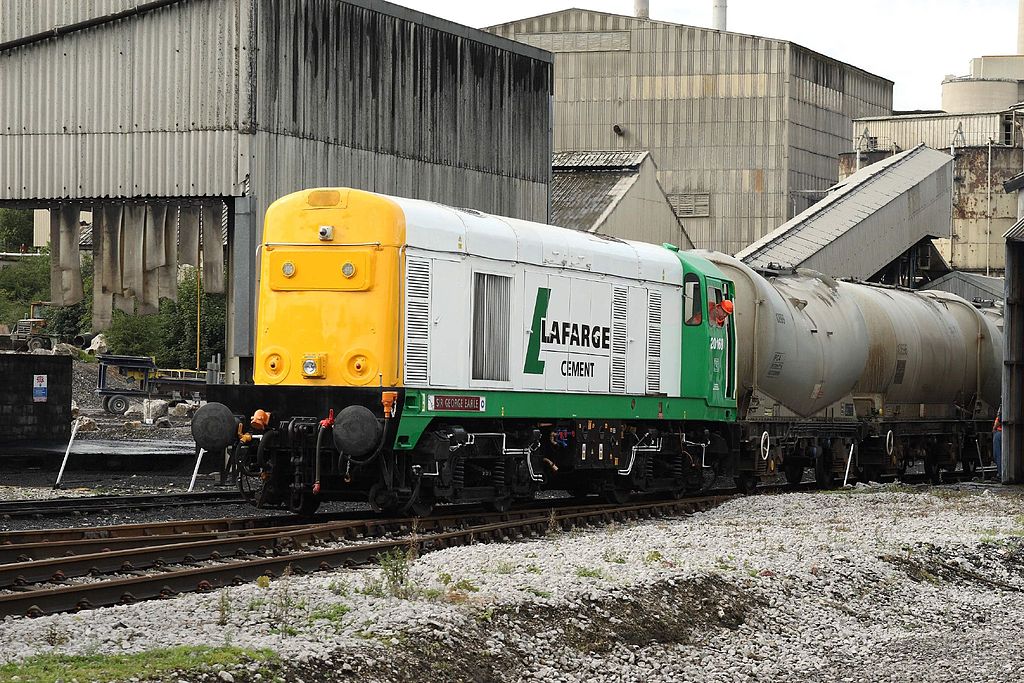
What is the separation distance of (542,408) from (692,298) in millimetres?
4550

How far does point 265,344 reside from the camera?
1623 cm

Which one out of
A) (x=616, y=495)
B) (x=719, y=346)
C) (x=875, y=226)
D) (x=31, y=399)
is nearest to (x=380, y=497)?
(x=616, y=495)

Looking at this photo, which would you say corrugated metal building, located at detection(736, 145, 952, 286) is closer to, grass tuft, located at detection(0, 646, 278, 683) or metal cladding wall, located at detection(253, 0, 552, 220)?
metal cladding wall, located at detection(253, 0, 552, 220)

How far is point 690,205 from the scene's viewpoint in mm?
65562

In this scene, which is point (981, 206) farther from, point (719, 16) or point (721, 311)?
point (721, 311)

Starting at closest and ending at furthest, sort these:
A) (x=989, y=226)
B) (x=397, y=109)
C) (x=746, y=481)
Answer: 1. (x=746, y=481)
2. (x=397, y=109)
3. (x=989, y=226)

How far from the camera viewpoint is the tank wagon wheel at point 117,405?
54219 mm

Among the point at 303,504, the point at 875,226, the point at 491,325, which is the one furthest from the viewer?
the point at 875,226

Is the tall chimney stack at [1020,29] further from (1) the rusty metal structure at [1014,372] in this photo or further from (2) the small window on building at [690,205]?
(1) the rusty metal structure at [1014,372]

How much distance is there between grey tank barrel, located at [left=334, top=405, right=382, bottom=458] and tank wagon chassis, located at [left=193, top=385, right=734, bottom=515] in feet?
0.03

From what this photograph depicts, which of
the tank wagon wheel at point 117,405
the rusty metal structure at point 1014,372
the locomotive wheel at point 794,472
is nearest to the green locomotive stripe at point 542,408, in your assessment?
the locomotive wheel at point 794,472

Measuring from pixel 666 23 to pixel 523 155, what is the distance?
3370cm

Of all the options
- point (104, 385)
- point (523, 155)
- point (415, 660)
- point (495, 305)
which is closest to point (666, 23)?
point (104, 385)

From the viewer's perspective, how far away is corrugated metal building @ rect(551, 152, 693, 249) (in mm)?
49062
